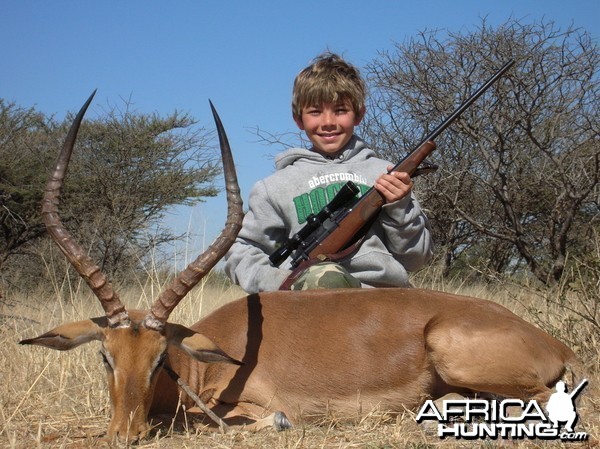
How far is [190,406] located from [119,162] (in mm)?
9732

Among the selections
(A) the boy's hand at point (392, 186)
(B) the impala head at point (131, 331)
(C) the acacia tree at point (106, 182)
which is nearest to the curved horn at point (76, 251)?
(B) the impala head at point (131, 331)

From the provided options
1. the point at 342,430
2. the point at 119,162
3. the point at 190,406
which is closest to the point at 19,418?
the point at 190,406

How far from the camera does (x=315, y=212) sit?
5.57 m

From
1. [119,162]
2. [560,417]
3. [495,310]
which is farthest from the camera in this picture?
[119,162]

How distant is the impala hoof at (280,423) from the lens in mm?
4105

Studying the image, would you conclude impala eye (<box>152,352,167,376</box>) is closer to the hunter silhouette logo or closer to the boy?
the boy

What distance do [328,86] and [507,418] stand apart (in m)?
2.76

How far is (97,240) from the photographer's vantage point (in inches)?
473

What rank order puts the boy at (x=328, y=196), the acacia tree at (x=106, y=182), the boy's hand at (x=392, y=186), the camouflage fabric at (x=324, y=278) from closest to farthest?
the camouflage fabric at (x=324, y=278) < the boy's hand at (x=392, y=186) < the boy at (x=328, y=196) < the acacia tree at (x=106, y=182)

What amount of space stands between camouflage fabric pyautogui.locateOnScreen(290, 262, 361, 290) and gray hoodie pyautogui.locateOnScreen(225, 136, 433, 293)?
247 millimetres

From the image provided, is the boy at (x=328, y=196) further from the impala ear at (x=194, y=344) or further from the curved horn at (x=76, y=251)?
the curved horn at (x=76, y=251)

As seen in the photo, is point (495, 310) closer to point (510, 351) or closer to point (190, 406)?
point (510, 351)

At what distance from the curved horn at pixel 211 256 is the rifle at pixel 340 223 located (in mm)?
1225

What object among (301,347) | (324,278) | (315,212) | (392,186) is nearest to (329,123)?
(315,212)
